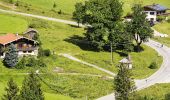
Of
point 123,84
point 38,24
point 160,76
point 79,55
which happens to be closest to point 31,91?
point 123,84

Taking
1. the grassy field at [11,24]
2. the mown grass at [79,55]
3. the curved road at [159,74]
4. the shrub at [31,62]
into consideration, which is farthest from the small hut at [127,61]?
the grassy field at [11,24]

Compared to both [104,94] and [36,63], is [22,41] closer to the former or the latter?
[36,63]

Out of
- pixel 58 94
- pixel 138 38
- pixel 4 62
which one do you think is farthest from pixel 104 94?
pixel 138 38

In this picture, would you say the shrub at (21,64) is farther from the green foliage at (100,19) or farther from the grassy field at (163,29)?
the grassy field at (163,29)

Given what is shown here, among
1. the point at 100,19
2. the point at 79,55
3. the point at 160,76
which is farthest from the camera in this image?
the point at 100,19

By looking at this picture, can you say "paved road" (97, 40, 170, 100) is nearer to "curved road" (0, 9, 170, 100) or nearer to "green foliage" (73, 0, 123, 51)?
"curved road" (0, 9, 170, 100)

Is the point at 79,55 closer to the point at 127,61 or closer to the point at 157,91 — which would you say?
the point at 127,61

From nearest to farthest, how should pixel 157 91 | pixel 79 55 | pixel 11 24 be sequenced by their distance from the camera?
pixel 157 91 < pixel 79 55 < pixel 11 24
